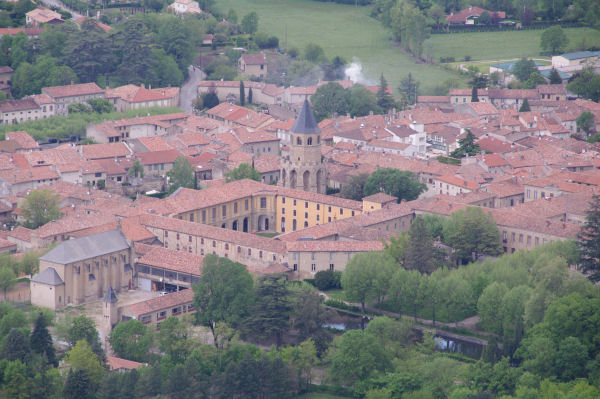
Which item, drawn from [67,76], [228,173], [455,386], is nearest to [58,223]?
[228,173]

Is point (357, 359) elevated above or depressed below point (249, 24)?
above

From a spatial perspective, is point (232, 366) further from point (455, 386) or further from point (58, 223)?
point (58, 223)

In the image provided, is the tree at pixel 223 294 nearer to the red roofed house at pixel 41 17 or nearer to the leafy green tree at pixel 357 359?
the leafy green tree at pixel 357 359

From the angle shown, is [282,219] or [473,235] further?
[282,219]

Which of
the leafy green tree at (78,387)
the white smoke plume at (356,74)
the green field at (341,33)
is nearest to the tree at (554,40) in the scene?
the green field at (341,33)

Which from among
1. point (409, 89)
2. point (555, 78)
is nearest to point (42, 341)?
point (409, 89)

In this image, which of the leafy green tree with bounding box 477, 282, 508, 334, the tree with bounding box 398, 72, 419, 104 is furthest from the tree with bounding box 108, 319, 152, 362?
the tree with bounding box 398, 72, 419, 104

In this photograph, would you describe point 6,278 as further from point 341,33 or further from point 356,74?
A: point 341,33
